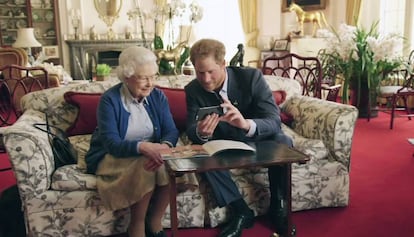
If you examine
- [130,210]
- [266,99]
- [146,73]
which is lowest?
[130,210]

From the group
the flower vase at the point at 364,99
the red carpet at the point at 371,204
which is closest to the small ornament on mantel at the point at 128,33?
the flower vase at the point at 364,99

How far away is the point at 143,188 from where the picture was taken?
190 centimetres

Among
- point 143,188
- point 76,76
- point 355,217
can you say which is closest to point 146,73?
point 143,188

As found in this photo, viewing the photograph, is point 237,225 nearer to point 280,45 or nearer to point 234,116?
point 234,116

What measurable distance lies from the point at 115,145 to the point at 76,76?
6.42 meters

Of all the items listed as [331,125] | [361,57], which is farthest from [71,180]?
[361,57]

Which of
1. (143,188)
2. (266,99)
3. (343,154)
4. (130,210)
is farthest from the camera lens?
(343,154)

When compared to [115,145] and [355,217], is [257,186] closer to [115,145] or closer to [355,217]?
[355,217]

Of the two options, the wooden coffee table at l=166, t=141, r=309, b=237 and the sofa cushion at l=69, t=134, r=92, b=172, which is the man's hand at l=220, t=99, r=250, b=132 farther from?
the sofa cushion at l=69, t=134, r=92, b=172

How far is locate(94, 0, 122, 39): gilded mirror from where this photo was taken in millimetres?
8094

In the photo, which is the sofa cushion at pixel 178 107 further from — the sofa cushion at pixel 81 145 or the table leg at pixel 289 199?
the table leg at pixel 289 199

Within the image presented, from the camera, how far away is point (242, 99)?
2.26 m

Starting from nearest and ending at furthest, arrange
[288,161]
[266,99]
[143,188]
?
1. [288,161]
2. [143,188]
3. [266,99]

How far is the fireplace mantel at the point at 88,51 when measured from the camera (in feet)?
26.0
